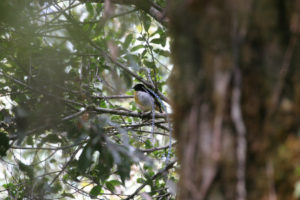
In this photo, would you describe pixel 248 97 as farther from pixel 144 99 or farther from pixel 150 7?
pixel 144 99

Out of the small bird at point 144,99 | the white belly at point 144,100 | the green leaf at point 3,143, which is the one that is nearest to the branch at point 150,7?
the green leaf at point 3,143

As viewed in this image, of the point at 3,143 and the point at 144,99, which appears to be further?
the point at 144,99

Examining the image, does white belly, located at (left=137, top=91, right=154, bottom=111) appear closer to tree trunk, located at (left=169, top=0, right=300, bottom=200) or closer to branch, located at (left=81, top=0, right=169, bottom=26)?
branch, located at (left=81, top=0, right=169, bottom=26)

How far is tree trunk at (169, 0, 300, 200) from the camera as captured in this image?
1.06 m

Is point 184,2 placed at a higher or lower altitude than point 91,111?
lower

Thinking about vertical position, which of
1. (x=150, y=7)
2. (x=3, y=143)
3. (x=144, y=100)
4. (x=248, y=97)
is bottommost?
(x=248, y=97)

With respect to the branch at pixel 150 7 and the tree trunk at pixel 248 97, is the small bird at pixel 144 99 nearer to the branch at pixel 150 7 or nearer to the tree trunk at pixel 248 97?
the branch at pixel 150 7

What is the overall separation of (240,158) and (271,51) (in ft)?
1.16

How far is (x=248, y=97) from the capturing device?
108 cm

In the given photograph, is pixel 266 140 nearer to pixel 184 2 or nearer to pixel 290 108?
pixel 290 108

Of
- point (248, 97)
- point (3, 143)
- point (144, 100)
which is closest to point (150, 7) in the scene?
point (3, 143)

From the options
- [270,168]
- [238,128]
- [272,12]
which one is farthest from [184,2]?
[270,168]

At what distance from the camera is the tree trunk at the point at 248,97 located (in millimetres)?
1062

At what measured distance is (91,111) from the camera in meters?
2.90
